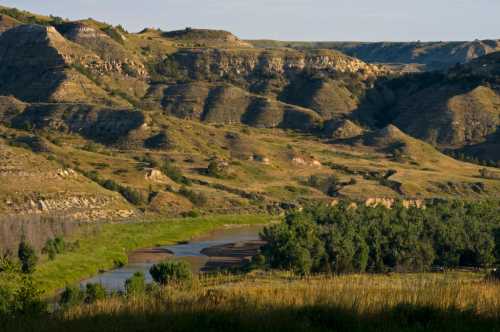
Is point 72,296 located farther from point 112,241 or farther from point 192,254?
point 112,241

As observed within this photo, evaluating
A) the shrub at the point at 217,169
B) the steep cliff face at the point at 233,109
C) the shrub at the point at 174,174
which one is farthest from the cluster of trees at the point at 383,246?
the steep cliff face at the point at 233,109

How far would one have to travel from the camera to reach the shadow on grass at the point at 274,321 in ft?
49.0

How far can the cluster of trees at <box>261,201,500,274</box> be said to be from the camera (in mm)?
56781

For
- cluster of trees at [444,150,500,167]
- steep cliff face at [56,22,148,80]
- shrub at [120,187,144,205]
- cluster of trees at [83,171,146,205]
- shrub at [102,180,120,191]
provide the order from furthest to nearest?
steep cliff face at [56,22,148,80], cluster of trees at [444,150,500,167], shrub at [120,187,144,205], cluster of trees at [83,171,146,205], shrub at [102,180,120,191]

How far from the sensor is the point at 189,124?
14575cm

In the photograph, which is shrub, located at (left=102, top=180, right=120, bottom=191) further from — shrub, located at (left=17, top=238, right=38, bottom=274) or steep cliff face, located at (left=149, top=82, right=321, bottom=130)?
steep cliff face, located at (left=149, top=82, right=321, bottom=130)

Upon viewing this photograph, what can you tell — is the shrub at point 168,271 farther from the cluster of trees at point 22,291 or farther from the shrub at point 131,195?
the shrub at point 131,195

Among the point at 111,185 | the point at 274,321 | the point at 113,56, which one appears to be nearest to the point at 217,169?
the point at 111,185

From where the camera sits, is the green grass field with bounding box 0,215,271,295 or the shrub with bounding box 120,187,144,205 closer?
the green grass field with bounding box 0,215,271,295

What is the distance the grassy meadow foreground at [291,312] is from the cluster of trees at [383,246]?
36.1 m

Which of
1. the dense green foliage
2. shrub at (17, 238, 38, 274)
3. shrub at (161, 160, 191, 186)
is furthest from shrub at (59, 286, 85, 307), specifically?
shrub at (161, 160, 191, 186)

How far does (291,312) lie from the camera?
15.6 m

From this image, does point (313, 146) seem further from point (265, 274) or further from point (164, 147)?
point (265, 274)

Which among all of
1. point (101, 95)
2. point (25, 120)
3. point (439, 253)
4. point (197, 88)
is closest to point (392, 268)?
point (439, 253)
